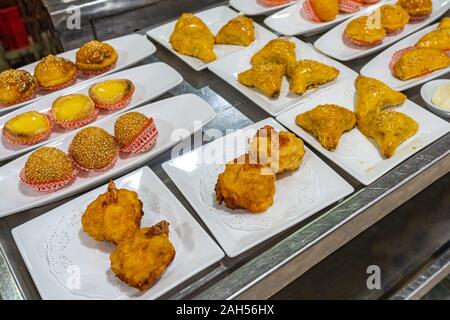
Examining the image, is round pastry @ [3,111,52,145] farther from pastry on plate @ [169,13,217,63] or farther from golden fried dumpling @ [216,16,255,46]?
golden fried dumpling @ [216,16,255,46]

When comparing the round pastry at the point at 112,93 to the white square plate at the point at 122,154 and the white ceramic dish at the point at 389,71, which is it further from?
the white ceramic dish at the point at 389,71

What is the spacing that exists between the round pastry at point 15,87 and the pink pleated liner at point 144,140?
26.5 inches

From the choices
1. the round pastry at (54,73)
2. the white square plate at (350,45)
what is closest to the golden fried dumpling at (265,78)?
the white square plate at (350,45)

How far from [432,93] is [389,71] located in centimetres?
27

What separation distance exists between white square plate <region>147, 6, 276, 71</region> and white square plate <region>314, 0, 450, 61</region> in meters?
0.32

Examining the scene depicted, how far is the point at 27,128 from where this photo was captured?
2.00m

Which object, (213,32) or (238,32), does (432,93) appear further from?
(213,32)

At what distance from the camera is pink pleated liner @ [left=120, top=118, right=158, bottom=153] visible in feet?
6.23

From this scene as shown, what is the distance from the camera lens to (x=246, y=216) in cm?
166

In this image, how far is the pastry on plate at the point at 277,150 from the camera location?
175cm

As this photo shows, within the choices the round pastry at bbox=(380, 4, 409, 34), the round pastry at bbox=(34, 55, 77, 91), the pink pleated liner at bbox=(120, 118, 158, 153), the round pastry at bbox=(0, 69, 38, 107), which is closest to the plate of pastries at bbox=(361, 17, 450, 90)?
the round pastry at bbox=(380, 4, 409, 34)

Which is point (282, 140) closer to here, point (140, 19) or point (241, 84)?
point (241, 84)

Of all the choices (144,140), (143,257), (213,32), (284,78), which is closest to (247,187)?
(143,257)
